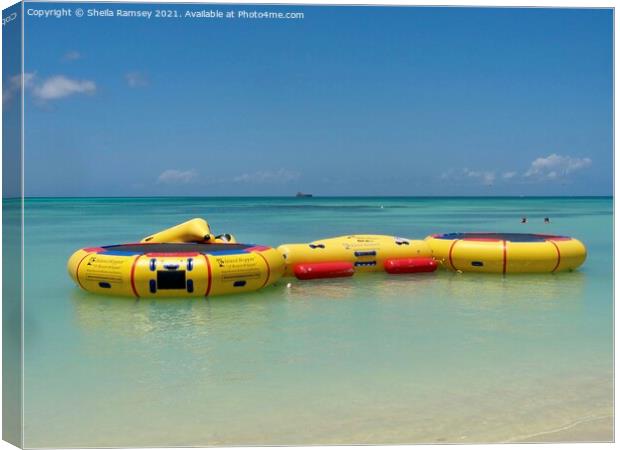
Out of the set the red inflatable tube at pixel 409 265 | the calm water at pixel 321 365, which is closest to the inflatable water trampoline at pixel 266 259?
the red inflatable tube at pixel 409 265

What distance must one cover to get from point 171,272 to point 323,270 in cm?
248

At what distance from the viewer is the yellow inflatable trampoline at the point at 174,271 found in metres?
7.93

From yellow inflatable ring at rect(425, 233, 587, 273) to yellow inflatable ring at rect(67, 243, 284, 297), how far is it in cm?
313

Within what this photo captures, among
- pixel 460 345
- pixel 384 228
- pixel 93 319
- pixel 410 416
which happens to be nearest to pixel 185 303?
pixel 93 319

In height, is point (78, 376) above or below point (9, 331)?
below

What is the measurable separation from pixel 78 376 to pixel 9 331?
1.58 m

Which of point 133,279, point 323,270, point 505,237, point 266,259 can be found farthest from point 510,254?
point 133,279

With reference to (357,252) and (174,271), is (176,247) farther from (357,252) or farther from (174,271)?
(357,252)

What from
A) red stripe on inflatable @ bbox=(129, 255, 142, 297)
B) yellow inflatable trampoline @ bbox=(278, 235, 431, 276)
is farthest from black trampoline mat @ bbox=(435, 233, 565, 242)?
red stripe on inflatable @ bbox=(129, 255, 142, 297)

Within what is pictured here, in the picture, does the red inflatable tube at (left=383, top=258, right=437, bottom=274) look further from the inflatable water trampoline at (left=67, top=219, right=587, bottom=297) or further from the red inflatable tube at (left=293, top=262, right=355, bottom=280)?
the red inflatable tube at (left=293, top=262, right=355, bottom=280)

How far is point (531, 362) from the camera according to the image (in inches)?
205

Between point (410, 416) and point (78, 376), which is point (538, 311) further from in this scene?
point (78, 376)

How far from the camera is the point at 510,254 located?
1009cm

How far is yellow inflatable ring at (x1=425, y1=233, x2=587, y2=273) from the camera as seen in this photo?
33.2 feet
